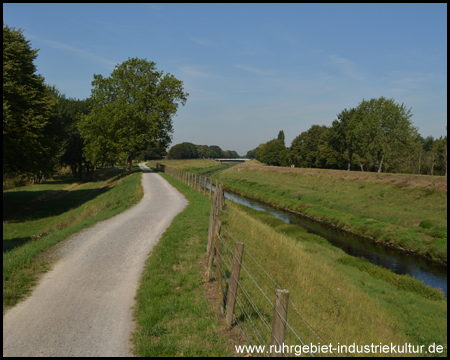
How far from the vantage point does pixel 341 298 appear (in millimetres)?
10289

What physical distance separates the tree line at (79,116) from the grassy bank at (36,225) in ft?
11.2

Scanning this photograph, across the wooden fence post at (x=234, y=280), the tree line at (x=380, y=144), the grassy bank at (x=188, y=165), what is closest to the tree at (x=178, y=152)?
the grassy bank at (x=188, y=165)

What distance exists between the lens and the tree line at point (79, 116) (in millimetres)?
23031

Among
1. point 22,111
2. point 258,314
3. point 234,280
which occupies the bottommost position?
point 258,314

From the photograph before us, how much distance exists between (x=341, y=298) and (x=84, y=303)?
8.24 m

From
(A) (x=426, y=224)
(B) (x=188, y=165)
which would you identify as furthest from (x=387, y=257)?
(B) (x=188, y=165)

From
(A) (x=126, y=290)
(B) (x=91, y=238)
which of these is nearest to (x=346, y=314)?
(A) (x=126, y=290)

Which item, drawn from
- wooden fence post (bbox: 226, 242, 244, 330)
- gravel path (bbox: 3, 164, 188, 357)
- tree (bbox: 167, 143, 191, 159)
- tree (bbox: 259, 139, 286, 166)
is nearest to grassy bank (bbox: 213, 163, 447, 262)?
wooden fence post (bbox: 226, 242, 244, 330)

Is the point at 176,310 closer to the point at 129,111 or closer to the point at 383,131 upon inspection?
the point at 129,111

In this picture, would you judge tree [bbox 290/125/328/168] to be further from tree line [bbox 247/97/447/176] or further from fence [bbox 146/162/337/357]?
fence [bbox 146/162/337/357]

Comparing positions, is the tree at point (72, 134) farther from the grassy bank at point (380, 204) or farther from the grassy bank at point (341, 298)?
the grassy bank at point (341, 298)

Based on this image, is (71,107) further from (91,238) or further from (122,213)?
(91,238)

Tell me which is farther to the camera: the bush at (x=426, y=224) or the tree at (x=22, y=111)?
the bush at (x=426, y=224)

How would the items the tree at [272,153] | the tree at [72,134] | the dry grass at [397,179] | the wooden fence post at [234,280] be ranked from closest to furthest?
the wooden fence post at [234,280], the dry grass at [397,179], the tree at [72,134], the tree at [272,153]
